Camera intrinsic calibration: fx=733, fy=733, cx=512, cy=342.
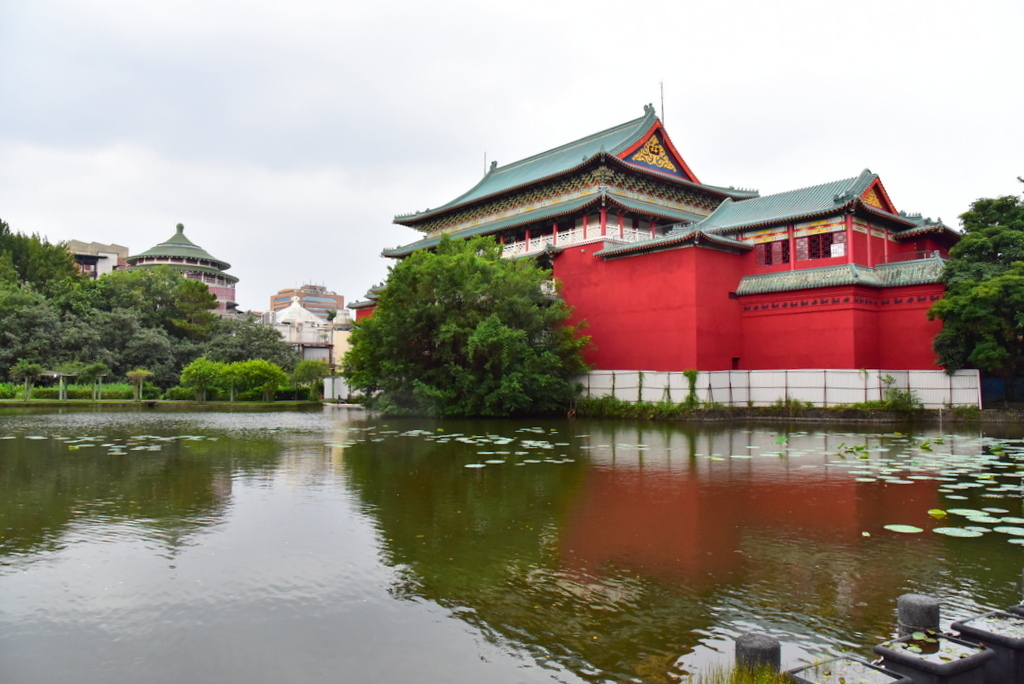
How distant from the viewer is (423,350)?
965 inches

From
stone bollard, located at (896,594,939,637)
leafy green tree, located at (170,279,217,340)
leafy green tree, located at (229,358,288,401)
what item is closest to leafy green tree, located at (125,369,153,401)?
leafy green tree, located at (229,358,288,401)

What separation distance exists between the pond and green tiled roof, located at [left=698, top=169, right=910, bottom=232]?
514 inches

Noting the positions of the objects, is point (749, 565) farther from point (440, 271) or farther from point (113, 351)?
point (113, 351)

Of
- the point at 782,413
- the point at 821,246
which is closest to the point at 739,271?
the point at 821,246

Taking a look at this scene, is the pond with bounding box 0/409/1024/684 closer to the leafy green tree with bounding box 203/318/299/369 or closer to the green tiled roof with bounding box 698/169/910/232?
the green tiled roof with bounding box 698/169/910/232

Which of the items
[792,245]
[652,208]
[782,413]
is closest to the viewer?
[782,413]

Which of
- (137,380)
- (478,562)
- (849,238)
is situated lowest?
(478,562)

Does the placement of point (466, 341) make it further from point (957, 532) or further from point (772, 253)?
point (957, 532)

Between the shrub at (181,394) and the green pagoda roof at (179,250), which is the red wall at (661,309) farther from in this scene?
the green pagoda roof at (179,250)

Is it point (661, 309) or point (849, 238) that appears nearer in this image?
point (849, 238)

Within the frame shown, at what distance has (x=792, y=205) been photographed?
25.1 m

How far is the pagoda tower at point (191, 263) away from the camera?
60.7m

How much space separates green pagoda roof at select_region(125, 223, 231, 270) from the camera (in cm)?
6062

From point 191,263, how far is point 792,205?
169 feet
